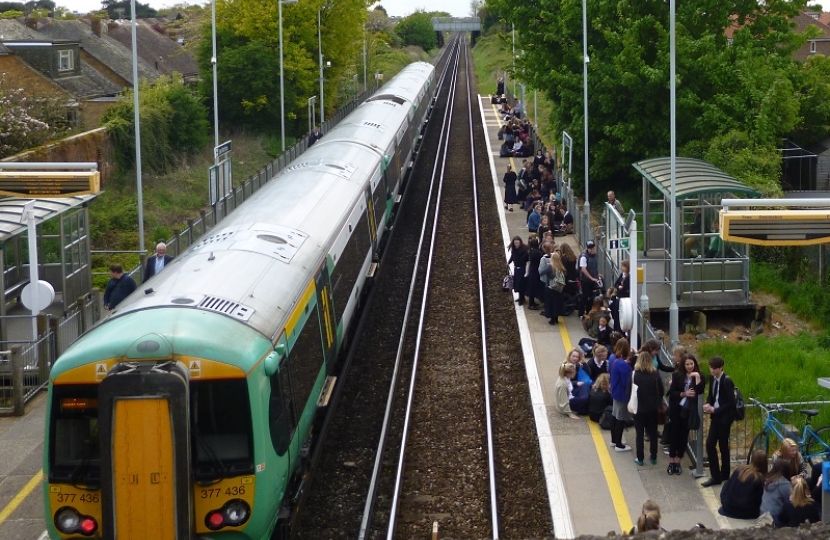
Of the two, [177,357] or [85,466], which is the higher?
[177,357]

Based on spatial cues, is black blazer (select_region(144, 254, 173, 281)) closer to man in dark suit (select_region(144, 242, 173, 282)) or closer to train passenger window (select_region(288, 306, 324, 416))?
man in dark suit (select_region(144, 242, 173, 282))

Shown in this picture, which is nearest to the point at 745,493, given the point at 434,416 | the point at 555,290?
the point at 434,416

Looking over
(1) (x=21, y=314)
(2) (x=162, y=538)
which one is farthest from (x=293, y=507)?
(1) (x=21, y=314)

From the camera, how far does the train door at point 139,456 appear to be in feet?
29.1

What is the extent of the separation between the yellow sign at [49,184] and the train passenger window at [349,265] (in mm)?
3749

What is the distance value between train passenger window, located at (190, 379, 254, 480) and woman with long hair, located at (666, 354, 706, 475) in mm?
5079

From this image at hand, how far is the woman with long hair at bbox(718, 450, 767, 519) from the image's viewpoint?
34.9 feet

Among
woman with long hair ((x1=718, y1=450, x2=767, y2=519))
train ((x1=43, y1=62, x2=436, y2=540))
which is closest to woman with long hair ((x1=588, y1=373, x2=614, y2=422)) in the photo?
woman with long hair ((x1=718, y1=450, x2=767, y2=519))

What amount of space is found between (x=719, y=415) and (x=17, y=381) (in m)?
9.12

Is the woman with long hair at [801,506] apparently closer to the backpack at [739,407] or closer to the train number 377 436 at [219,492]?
the backpack at [739,407]

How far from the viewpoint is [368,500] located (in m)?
12.2

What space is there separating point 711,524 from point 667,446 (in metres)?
2.32

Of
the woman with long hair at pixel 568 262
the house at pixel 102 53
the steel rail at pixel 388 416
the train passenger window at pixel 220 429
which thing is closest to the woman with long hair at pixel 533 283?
the woman with long hair at pixel 568 262

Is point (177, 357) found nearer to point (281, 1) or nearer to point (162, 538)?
point (162, 538)
